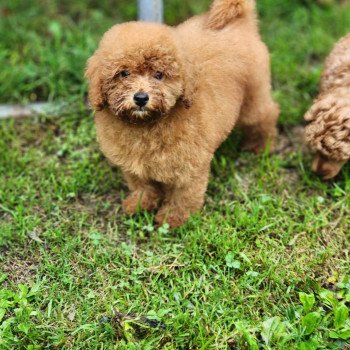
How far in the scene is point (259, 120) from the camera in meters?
3.91

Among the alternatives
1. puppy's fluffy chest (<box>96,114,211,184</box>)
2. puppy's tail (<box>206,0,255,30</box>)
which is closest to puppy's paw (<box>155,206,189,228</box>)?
puppy's fluffy chest (<box>96,114,211,184</box>)

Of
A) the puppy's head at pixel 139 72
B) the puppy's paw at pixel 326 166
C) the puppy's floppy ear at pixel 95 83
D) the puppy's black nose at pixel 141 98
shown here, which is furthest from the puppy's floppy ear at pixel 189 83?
the puppy's paw at pixel 326 166

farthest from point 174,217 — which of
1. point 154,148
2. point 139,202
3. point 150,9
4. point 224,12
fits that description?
point 150,9

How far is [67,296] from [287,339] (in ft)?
4.20

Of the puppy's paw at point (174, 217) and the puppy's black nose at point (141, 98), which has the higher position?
the puppy's black nose at point (141, 98)

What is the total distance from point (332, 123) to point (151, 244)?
1.38 metres

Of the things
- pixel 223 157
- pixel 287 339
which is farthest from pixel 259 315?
pixel 223 157

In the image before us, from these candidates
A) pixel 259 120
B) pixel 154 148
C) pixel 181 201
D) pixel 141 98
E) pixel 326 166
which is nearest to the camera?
pixel 141 98

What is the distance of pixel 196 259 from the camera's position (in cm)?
348

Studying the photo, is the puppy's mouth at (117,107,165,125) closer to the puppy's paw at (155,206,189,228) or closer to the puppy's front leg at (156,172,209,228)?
the puppy's front leg at (156,172,209,228)

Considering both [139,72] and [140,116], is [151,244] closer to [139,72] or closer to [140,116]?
[140,116]

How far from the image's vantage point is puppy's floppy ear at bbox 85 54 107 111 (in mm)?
2969

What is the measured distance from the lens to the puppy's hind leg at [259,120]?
3760 millimetres

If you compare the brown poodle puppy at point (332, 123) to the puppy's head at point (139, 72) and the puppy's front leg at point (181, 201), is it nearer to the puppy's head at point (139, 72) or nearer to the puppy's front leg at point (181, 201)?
the puppy's front leg at point (181, 201)
